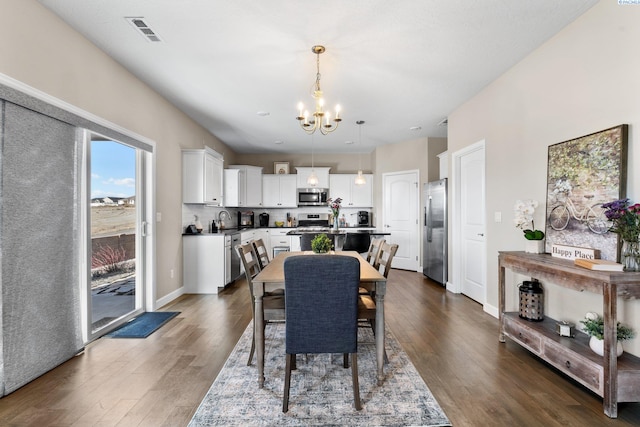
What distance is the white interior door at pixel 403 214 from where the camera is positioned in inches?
253

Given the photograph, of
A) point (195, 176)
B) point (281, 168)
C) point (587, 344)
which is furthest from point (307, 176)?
point (587, 344)

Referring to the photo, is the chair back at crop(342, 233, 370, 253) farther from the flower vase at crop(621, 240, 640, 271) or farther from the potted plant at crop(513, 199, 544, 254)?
the flower vase at crop(621, 240, 640, 271)

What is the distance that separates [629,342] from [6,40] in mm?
4541

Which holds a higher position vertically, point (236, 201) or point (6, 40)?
point (6, 40)

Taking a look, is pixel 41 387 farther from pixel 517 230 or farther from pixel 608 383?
pixel 517 230

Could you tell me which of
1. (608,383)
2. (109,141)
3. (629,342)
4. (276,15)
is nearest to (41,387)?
(109,141)

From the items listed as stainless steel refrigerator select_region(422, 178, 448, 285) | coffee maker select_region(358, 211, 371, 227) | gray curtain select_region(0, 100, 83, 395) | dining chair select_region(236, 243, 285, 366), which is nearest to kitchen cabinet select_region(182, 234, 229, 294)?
gray curtain select_region(0, 100, 83, 395)

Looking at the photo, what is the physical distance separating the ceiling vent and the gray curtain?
38.6 inches

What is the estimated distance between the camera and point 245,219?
7.61 meters

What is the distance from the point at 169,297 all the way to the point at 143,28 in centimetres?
320

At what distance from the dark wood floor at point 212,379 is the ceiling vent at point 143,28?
2.71 meters

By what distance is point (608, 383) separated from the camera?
1.85 meters

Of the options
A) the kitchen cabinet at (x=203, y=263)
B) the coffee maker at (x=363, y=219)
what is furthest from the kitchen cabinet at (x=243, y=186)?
the coffee maker at (x=363, y=219)

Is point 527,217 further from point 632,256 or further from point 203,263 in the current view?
point 203,263
